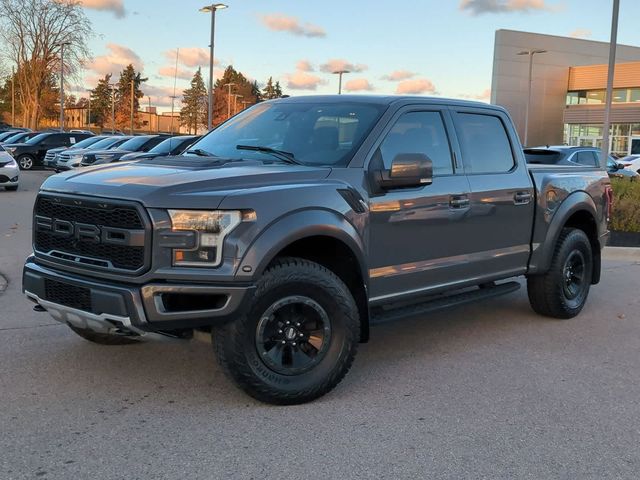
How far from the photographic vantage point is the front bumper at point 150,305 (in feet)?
12.5

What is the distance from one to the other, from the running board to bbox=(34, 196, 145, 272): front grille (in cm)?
172

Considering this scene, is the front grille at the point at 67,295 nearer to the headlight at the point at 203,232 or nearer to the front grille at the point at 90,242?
the front grille at the point at 90,242

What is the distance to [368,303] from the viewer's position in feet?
15.5

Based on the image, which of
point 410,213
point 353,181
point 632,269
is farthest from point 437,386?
point 632,269

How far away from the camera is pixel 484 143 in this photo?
5.88 metres

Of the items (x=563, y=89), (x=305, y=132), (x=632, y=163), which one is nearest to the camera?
(x=305, y=132)

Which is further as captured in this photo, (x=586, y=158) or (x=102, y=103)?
(x=102, y=103)

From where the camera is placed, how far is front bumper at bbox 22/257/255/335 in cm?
379

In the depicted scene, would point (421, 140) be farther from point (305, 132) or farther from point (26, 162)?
point (26, 162)

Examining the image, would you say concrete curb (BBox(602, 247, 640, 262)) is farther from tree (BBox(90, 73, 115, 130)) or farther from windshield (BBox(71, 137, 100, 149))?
tree (BBox(90, 73, 115, 130))

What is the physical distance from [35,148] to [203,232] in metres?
27.6

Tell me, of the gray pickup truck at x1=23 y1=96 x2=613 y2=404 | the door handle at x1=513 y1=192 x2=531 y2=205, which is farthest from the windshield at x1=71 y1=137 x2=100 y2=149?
the door handle at x1=513 y1=192 x2=531 y2=205

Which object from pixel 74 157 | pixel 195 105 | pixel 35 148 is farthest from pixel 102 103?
pixel 74 157

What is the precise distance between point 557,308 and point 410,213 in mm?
2520
